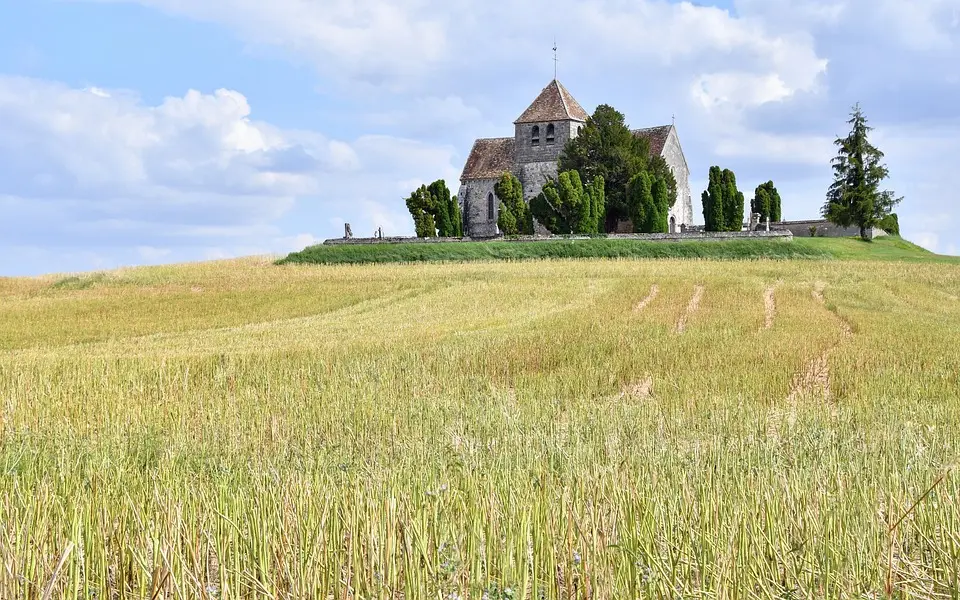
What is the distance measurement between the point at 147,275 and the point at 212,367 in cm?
3254

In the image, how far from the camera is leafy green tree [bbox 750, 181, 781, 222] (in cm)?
7012

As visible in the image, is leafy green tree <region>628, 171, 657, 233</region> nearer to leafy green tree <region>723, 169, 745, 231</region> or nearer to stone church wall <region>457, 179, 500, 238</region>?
leafy green tree <region>723, 169, 745, 231</region>

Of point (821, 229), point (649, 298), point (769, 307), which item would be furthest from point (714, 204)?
point (769, 307)

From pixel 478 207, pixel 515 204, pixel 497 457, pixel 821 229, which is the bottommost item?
pixel 497 457

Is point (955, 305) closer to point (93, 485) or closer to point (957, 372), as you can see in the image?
point (957, 372)

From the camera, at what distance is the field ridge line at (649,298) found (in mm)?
25712

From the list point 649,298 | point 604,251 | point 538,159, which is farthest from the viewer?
point 538,159

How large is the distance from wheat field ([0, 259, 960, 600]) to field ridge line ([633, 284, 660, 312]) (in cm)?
47

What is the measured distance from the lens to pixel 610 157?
207ft

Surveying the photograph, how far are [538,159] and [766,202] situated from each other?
17926 mm

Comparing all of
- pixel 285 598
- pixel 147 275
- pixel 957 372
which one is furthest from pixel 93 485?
pixel 147 275

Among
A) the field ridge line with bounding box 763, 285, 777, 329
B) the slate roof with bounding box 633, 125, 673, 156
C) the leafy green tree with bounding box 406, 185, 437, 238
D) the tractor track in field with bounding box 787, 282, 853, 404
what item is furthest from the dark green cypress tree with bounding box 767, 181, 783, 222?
the tractor track in field with bounding box 787, 282, 853, 404

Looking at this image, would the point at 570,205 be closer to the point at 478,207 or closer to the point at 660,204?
the point at 660,204

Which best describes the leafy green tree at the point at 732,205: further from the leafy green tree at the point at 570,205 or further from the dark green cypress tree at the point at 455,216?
the dark green cypress tree at the point at 455,216
